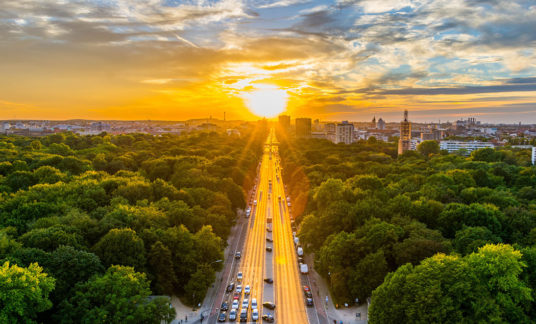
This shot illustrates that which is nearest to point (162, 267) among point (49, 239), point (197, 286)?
point (197, 286)

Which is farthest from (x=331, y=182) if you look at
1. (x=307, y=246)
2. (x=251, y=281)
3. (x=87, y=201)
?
(x=87, y=201)

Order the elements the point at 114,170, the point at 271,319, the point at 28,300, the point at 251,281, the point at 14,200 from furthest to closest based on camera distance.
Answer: the point at 114,170 < the point at 14,200 < the point at 251,281 < the point at 271,319 < the point at 28,300

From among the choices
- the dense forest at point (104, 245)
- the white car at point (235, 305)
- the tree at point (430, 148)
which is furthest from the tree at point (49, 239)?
the tree at point (430, 148)

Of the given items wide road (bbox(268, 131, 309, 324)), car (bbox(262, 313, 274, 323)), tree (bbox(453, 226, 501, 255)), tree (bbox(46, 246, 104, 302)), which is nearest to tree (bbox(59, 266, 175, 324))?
tree (bbox(46, 246, 104, 302))

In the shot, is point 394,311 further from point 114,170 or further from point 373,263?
point 114,170

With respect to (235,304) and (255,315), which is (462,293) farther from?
(235,304)

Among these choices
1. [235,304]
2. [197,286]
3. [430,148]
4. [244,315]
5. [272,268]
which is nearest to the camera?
[244,315]
